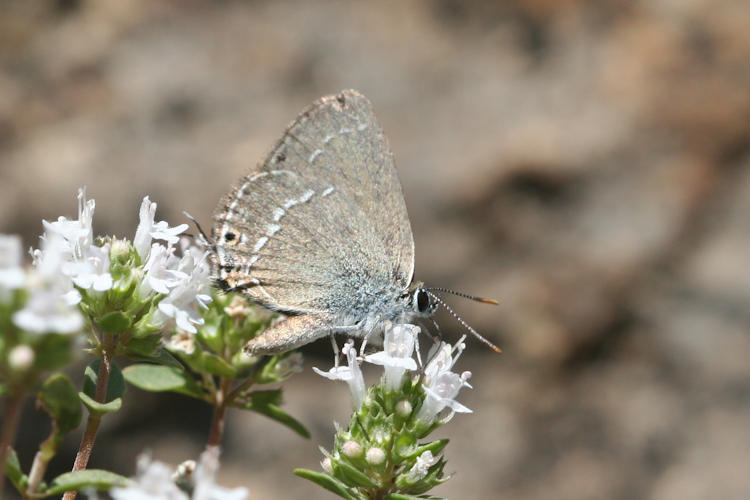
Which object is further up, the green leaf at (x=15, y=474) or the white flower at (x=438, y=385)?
the white flower at (x=438, y=385)

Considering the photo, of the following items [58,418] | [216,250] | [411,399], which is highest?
[216,250]

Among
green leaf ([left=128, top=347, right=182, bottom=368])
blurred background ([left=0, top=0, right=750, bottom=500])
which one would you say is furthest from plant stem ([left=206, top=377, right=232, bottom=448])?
blurred background ([left=0, top=0, right=750, bottom=500])

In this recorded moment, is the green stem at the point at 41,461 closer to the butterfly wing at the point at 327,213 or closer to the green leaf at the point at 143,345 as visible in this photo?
the green leaf at the point at 143,345

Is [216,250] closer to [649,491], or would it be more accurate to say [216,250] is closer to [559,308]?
[559,308]

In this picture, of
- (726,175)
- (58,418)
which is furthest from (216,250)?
(726,175)

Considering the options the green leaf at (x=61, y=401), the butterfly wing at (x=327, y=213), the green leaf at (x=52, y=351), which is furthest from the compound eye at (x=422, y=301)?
the green leaf at (x=52, y=351)
